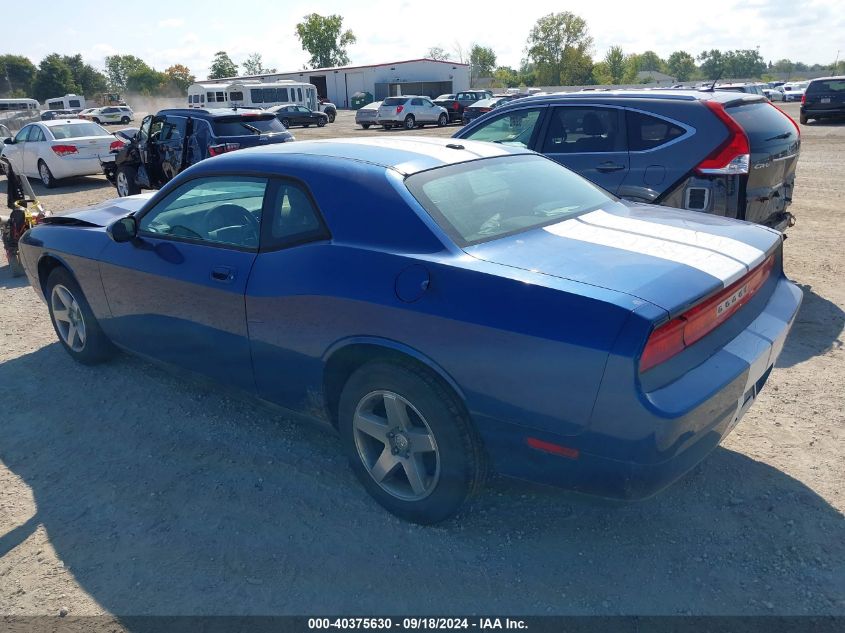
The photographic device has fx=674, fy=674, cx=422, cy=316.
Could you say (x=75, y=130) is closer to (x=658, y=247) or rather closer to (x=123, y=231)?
(x=123, y=231)

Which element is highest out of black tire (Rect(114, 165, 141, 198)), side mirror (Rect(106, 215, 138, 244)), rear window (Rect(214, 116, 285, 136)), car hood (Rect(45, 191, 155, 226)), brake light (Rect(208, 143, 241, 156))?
rear window (Rect(214, 116, 285, 136))

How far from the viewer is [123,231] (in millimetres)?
4004

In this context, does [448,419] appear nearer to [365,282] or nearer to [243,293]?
[365,282]

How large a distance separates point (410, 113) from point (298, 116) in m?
7.91

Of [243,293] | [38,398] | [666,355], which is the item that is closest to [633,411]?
[666,355]

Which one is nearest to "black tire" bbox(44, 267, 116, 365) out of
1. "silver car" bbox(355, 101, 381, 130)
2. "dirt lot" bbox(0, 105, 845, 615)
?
"dirt lot" bbox(0, 105, 845, 615)

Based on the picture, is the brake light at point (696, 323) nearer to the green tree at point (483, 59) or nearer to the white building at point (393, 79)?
the white building at point (393, 79)

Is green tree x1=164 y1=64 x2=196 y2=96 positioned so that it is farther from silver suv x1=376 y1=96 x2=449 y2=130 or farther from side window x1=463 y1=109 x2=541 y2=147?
side window x1=463 y1=109 x2=541 y2=147

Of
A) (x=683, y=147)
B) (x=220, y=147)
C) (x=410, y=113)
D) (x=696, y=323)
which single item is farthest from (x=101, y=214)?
(x=410, y=113)

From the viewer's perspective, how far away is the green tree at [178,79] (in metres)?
101

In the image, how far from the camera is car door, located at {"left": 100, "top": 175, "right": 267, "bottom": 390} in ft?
11.5

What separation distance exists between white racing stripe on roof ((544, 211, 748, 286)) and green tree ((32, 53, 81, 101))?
103 m

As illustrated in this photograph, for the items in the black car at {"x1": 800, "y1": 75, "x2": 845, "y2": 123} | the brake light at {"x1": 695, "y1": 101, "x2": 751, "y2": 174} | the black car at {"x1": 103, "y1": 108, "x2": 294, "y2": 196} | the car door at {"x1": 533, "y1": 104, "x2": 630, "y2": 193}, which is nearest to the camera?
the brake light at {"x1": 695, "y1": 101, "x2": 751, "y2": 174}

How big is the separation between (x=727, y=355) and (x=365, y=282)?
1.50m
